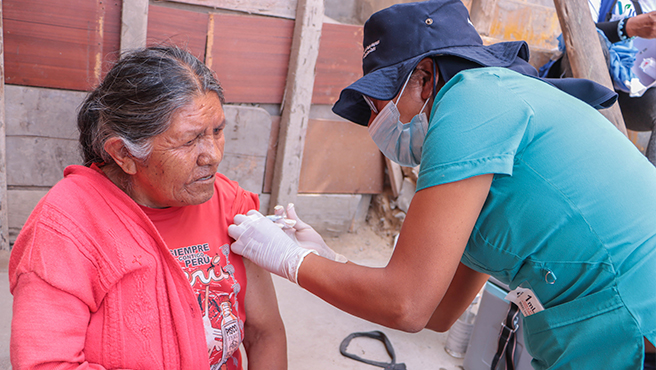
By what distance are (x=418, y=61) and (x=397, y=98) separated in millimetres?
152

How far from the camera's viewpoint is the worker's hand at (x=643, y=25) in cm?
285

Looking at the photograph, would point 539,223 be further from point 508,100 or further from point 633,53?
point 633,53

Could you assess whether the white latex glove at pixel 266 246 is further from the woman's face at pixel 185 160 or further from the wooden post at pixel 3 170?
the wooden post at pixel 3 170

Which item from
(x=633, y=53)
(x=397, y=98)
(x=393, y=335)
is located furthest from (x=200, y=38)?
(x=633, y=53)

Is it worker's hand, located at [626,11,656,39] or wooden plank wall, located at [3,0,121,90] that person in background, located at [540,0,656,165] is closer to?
worker's hand, located at [626,11,656,39]

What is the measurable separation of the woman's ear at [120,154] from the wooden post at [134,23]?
1.84 metres

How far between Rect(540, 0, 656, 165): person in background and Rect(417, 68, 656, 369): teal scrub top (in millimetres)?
2340

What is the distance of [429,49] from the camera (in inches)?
55.7

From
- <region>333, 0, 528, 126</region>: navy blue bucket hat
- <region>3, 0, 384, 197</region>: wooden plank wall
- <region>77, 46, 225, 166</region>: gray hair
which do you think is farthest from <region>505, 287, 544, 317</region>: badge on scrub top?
<region>3, 0, 384, 197</region>: wooden plank wall

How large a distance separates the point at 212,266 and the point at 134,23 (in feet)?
7.06

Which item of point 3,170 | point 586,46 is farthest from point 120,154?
point 586,46

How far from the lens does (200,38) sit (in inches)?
133

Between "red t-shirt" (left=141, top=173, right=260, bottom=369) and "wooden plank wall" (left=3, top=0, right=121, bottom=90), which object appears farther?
"wooden plank wall" (left=3, top=0, right=121, bottom=90)

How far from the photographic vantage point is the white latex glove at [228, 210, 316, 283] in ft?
4.90
